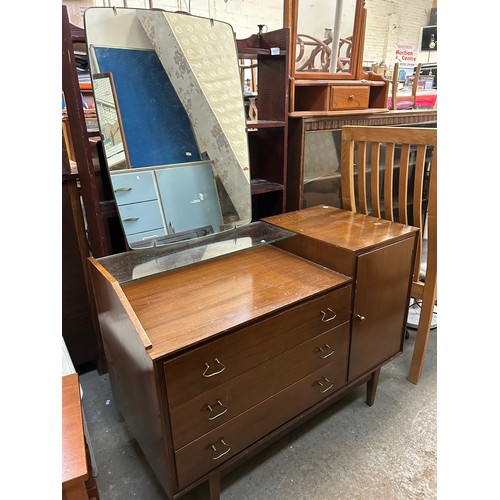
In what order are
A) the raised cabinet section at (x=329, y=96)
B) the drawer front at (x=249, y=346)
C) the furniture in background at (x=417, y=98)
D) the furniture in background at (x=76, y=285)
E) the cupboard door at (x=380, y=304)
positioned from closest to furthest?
the drawer front at (x=249, y=346) < the cupboard door at (x=380, y=304) < the furniture in background at (x=76, y=285) < the raised cabinet section at (x=329, y=96) < the furniture in background at (x=417, y=98)

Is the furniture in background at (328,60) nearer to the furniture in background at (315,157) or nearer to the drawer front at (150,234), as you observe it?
the furniture in background at (315,157)

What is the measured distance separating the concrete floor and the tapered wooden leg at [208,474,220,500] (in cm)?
11

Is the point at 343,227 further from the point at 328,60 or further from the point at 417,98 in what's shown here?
the point at 417,98

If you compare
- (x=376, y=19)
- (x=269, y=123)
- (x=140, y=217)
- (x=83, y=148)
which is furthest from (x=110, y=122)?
(x=376, y=19)

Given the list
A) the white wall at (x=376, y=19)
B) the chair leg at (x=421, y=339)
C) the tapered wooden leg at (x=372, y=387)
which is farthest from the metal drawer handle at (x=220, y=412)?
the white wall at (x=376, y=19)

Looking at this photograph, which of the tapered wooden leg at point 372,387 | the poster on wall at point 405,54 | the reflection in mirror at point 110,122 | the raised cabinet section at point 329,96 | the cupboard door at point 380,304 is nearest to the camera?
the reflection in mirror at point 110,122

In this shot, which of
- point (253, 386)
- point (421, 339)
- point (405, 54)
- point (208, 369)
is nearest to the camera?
point (208, 369)

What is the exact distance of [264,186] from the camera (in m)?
1.66

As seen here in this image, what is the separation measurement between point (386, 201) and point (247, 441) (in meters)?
1.11

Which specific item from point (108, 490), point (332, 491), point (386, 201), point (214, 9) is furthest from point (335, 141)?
point (214, 9)

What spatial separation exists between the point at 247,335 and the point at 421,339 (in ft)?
3.41

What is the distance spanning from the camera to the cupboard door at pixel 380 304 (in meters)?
1.31

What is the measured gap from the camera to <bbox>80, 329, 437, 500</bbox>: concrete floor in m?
1.24
